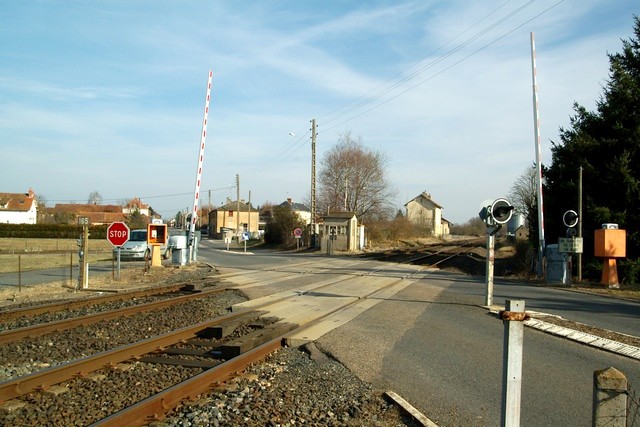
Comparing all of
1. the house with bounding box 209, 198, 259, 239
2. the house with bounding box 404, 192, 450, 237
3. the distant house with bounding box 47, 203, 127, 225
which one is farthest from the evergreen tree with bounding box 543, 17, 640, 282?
the house with bounding box 404, 192, 450, 237

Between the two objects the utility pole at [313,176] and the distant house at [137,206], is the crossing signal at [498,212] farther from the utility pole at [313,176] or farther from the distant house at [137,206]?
the distant house at [137,206]

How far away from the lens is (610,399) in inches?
133

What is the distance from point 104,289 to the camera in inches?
655

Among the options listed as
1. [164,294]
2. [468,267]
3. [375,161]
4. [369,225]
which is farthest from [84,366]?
[375,161]

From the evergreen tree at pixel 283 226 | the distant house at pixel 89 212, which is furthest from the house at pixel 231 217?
the evergreen tree at pixel 283 226

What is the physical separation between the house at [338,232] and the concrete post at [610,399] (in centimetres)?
4243

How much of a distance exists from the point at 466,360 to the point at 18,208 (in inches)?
4572

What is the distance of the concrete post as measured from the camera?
11.0 feet

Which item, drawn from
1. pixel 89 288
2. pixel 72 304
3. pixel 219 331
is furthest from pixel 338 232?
pixel 219 331

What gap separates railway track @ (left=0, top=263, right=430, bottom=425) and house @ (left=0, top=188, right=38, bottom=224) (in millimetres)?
109730

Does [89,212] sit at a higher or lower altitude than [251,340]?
higher

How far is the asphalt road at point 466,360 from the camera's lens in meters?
5.79

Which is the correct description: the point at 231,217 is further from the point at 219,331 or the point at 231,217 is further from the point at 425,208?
the point at 219,331

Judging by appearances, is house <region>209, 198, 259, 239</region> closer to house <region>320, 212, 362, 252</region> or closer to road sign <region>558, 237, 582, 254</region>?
house <region>320, 212, 362, 252</region>
